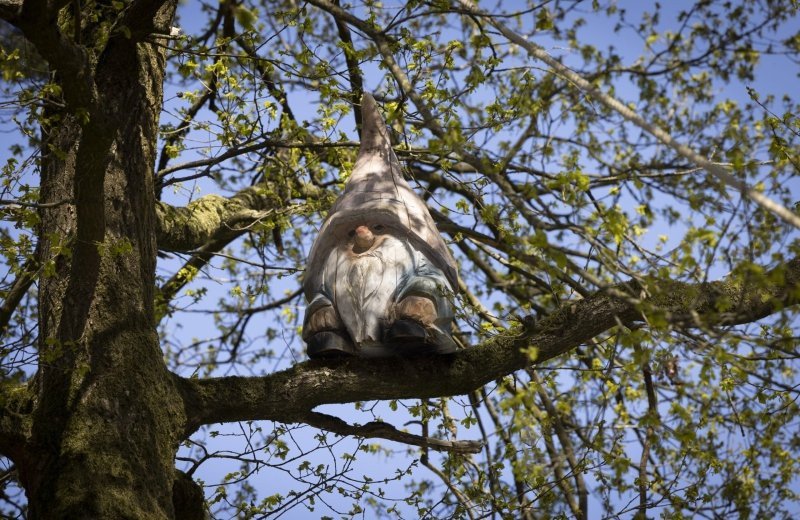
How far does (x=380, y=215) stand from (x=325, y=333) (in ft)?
2.30

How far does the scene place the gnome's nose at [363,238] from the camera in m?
5.17

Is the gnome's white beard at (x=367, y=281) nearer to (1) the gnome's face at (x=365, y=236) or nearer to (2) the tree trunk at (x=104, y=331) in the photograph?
(1) the gnome's face at (x=365, y=236)

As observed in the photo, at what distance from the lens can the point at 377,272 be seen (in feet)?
16.6

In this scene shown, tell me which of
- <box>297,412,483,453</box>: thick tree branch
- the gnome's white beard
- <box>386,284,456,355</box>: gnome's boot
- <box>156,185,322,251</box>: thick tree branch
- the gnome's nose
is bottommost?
<box>297,412,483,453</box>: thick tree branch

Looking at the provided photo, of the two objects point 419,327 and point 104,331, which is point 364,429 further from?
point 104,331

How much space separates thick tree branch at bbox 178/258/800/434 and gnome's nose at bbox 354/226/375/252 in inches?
23.7

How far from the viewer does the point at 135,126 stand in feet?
17.2

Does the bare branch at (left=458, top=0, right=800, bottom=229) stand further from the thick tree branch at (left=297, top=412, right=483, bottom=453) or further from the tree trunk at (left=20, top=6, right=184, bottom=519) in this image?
the thick tree branch at (left=297, top=412, right=483, bottom=453)

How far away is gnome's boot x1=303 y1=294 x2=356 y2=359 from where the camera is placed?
490 centimetres

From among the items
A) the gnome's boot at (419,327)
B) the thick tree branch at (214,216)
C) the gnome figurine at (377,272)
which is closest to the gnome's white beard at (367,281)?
the gnome figurine at (377,272)

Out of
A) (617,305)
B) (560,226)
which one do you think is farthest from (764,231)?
(560,226)

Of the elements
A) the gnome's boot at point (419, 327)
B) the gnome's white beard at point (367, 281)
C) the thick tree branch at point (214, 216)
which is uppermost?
the thick tree branch at point (214, 216)

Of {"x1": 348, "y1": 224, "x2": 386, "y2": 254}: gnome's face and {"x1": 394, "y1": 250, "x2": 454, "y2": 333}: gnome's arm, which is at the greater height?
{"x1": 348, "y1": 224, "x2": 386, "y2": 254}: gnome's face

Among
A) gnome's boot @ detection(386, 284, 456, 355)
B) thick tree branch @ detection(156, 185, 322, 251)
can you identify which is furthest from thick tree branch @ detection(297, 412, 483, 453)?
thick tree branch @ detection(156, 185, 322, 251)
